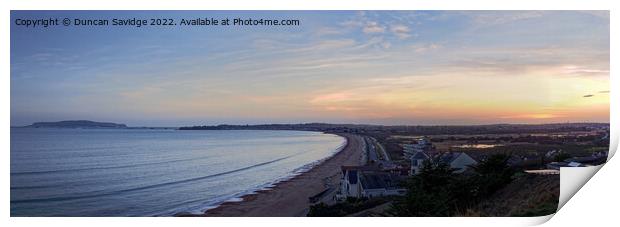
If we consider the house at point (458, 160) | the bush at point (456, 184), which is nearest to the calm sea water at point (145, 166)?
the bush at point (456, 184)

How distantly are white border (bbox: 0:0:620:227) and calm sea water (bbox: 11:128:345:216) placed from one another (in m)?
0.11

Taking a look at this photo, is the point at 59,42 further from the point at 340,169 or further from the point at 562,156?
the point at 562,156

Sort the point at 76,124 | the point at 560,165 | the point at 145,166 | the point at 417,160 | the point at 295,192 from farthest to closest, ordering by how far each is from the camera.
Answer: the point at 145,166, the point at 417,160, the point at 295,192, the point at 560,165, the point at 76,124

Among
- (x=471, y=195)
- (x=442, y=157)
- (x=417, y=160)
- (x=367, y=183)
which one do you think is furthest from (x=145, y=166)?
(x=471, y=195)

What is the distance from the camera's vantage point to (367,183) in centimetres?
634

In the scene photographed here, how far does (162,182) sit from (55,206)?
1066mm

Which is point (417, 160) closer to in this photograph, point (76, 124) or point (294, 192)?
point (294, 192)

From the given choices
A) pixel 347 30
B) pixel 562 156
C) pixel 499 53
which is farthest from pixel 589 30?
pixel 347 30

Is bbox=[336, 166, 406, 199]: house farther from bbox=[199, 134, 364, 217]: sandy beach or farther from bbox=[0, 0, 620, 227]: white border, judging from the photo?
bbox=[0, 0, 620, 227]: white border

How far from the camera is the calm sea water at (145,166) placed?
566 centimetres

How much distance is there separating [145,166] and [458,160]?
11.1 ft
